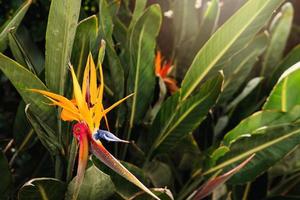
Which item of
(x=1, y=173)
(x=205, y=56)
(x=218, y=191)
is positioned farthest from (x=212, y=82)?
(x=1, y=173)

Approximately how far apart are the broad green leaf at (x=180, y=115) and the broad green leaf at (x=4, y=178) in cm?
33

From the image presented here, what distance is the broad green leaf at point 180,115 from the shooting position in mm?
1100

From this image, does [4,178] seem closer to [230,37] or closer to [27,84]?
[27,84]

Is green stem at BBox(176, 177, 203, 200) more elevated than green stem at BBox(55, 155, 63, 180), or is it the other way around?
green stem at BBox(55, 155, 63, 180)

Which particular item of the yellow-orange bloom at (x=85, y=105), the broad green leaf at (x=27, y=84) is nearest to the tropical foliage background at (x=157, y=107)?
the broad green leaf at (x=27, y=84)

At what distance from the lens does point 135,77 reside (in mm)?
1165

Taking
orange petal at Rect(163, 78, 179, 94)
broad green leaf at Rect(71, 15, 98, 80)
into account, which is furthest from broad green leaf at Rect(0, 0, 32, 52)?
orange petal at Rect(163, 78, 179, 94)

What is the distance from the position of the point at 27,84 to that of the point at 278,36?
0.79 metres

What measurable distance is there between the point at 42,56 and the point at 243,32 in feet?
1.83

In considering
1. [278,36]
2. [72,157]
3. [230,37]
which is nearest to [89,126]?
[72,157]

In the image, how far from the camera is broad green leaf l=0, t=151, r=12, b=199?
1031mm

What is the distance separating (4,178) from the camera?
1.04m

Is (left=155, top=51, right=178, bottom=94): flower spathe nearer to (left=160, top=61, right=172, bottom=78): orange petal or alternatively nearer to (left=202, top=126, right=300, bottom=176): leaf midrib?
(left=160, top=61, right=172, bottom=78): orange petal

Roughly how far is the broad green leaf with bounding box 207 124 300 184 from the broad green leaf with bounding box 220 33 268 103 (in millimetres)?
307
